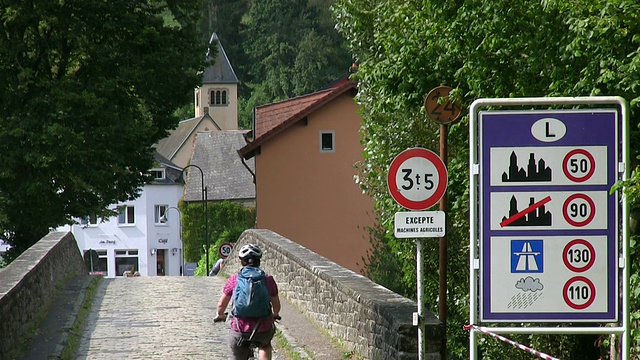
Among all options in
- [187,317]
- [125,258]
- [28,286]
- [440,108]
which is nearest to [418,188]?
[440,108]

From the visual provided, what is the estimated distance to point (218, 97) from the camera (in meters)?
109

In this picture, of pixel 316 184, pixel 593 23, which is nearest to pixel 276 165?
pixel 316 184

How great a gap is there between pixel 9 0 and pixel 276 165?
14.5m

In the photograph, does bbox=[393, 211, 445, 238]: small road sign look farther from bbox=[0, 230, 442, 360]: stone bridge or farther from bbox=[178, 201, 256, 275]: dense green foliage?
bbox=[178, 201, 256, 275]: dense green foliage

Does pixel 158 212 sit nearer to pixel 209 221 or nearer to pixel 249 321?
pixel 209 221

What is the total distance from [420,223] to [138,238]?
238 feet

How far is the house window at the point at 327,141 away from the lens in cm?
4169

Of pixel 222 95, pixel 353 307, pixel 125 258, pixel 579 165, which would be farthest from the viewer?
pixel 222 95

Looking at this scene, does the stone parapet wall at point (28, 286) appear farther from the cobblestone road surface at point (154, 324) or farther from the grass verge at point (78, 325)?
the cobblestone road surface at point (154, 324)

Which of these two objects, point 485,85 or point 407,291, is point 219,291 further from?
point 407,291

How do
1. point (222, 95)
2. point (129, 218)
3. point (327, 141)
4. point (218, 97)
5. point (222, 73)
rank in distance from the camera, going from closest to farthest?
1. point (327, 141)
2. point (129, 218)
3. point (222, 73)
4. point (222, 95)
5. point (218, 97)

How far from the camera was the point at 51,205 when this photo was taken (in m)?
30.9

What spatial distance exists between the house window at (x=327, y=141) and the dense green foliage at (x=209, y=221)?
2893 centimetres

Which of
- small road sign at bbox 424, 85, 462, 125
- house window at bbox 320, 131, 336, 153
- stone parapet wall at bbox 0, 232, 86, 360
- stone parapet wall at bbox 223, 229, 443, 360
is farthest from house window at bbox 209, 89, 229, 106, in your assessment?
small road sign at bbox 424, 85, 462, 125
